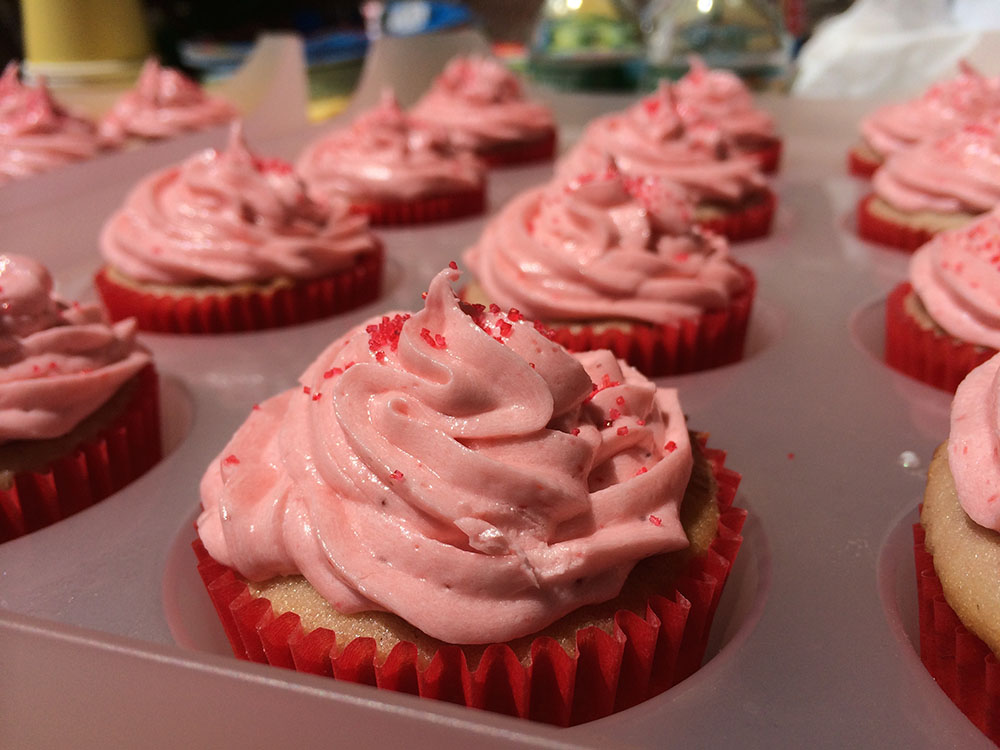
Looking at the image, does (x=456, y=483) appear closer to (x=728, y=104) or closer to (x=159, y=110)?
(x=728, y=104)

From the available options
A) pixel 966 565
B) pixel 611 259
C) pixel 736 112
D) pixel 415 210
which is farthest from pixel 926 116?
pixel 966 565

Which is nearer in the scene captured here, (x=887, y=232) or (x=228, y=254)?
(x=228, y=254)

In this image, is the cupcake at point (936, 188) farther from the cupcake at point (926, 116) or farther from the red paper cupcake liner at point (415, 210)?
the red paper cupcake liner at point (415, 210)

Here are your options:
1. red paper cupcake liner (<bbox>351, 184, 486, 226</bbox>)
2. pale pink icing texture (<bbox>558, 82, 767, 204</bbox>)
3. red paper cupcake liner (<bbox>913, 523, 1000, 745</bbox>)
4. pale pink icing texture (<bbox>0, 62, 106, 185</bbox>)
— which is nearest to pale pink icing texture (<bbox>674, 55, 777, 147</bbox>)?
pale pink icing texture (<bbox>558, 82, 767, 204</bbox>)

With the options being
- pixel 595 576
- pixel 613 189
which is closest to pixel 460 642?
pixel 595 576

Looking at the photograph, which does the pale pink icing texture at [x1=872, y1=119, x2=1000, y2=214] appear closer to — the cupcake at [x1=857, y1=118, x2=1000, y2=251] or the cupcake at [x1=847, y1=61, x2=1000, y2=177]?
the cupcake at [x1=857, y1=118, x2=1000, y2=251]

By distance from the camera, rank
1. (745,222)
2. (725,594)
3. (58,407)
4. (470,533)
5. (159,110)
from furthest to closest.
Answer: (159,110), (745,222), (58,407), (725,594), (470,533)
